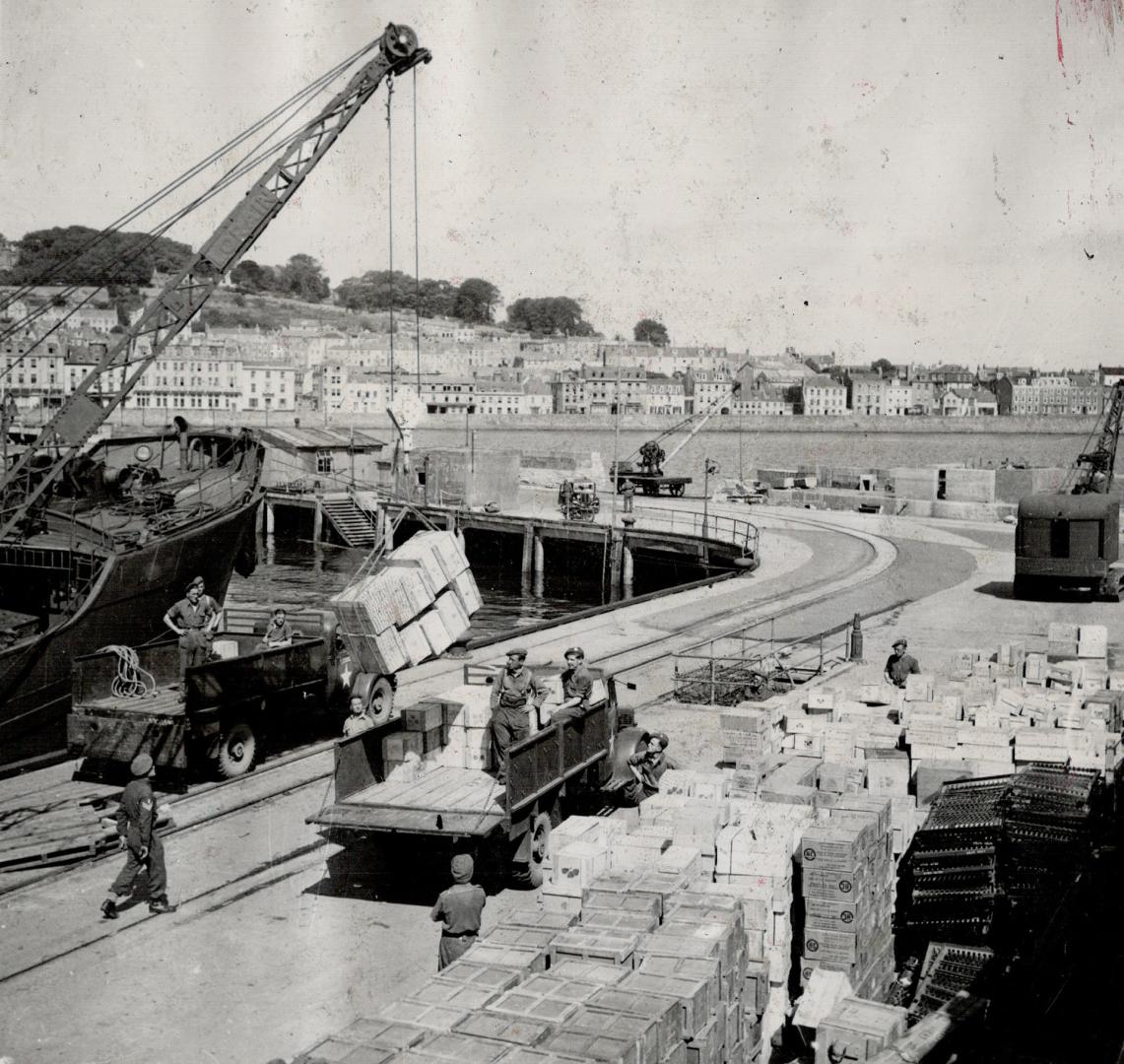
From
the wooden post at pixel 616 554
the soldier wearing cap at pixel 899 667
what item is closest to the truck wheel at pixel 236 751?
the soldier wearing cap at pixel 899 667

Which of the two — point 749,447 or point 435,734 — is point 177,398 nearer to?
point 749,447

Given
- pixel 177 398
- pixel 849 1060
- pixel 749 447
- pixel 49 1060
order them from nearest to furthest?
pixel 849 1060, pixel 49 1060, pixel 749 447, pixel 177 398

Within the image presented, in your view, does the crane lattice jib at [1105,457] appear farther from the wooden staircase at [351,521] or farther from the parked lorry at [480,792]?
the wooden staircase at [351,521]

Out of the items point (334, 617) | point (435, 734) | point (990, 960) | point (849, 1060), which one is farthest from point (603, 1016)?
→ point (334, 617)

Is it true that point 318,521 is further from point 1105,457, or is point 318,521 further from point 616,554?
point 1105,457

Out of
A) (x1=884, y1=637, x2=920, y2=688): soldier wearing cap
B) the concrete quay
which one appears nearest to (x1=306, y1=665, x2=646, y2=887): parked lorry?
the concrete quay

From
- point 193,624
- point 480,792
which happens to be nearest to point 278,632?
point 193,624
